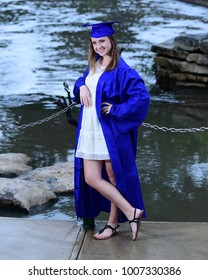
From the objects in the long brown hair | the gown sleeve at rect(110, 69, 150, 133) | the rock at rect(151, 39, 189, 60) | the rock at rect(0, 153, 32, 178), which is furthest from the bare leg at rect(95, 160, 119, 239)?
the rock at rect(151, 39, 189, 60)

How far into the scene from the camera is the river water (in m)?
6.95

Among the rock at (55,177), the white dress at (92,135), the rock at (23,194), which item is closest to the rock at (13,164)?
the rock at (55,177)

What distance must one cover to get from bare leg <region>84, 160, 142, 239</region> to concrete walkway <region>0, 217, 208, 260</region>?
0.80 feet

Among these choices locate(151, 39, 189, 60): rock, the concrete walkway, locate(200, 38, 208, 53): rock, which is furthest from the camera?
locate(151, 39, 189, 60): rock

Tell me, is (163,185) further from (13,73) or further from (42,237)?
(13,73)

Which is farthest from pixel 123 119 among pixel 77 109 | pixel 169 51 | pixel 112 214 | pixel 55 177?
pixel 169 51

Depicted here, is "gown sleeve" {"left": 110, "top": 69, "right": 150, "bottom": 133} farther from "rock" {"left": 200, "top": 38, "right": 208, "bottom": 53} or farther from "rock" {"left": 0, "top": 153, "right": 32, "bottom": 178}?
"rock" {"left": 200, "top": 38, "right": 208, "bottom": 53}

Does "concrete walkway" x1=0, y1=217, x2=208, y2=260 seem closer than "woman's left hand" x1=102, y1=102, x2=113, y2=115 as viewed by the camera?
Yes

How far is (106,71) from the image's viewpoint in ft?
17.0

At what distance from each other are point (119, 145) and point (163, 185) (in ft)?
6.44

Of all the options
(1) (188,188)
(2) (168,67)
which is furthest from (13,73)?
(1) (188,188)

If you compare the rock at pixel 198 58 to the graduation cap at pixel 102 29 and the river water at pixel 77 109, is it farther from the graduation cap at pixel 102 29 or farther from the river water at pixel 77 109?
the graduation cap at pixel 102 29

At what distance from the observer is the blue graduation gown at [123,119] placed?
5.09m
